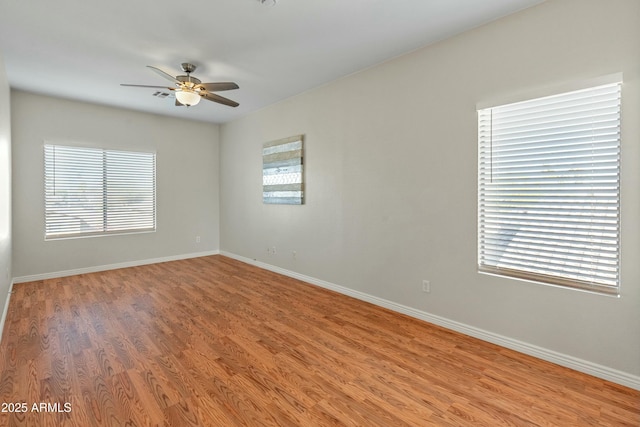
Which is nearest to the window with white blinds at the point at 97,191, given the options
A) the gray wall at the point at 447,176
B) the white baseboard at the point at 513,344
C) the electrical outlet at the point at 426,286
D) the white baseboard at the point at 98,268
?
the white baseboard at the point at 98,268

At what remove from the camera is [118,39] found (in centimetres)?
293

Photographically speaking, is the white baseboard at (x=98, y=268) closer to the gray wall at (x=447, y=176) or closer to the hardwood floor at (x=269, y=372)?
the hardwood floor at (x=269, y=372)

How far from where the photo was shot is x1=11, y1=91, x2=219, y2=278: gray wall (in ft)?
14.7

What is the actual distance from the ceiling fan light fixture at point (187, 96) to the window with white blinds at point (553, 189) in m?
2.92

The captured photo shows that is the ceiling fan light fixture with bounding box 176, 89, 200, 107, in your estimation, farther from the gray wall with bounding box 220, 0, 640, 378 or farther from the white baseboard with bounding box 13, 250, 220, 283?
the white baseboard with bounding box 13, 250, 220, 283

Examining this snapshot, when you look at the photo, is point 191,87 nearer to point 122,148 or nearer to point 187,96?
point 187,96

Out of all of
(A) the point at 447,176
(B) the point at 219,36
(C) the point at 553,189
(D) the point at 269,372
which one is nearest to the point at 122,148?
(B) the point at 219,36

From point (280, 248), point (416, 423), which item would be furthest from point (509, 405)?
point (280, 248)

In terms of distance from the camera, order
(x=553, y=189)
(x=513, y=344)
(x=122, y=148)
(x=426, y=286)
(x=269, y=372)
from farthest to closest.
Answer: (x=122, y=148) < (x=426, y=286) < (x=513, y=344) < (x=553, y=189) < (x=269, y=372)

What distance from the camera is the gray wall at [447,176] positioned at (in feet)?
6.99

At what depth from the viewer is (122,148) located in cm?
534

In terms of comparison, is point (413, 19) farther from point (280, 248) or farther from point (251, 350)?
point (280, 248)

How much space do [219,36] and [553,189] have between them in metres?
3.21

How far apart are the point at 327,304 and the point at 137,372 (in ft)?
6.67
